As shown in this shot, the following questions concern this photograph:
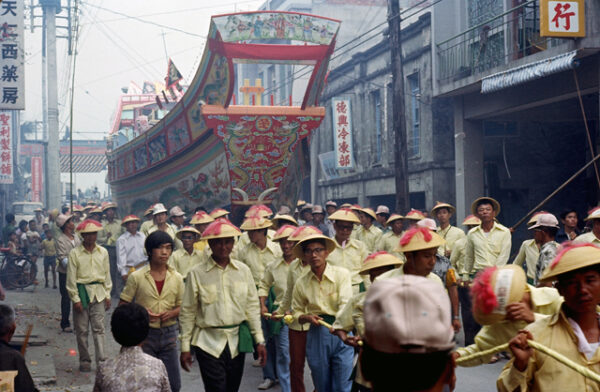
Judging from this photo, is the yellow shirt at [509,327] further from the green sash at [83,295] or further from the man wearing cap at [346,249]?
the green sash at [83,295]

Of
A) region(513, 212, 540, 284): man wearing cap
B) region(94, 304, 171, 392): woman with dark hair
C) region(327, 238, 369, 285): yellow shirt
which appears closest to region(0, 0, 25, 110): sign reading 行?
region(327, 238, 369, 285): yellow shirt

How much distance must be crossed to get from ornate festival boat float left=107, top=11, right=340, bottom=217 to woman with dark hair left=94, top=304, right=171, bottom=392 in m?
9.24

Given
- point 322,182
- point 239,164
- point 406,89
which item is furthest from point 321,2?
point 239,164

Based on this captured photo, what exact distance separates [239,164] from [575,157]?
9.41m

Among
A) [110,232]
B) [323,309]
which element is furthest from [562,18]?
[110,232]

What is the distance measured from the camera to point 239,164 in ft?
46.8

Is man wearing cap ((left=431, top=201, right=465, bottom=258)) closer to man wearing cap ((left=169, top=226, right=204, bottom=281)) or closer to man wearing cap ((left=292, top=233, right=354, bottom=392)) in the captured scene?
man wearing cap ((left=169, top=226, right=204, bottom=281))

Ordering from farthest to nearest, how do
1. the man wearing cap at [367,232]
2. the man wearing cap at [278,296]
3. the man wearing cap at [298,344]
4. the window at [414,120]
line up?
the window at [414,120] < the man wearing cap at [367,232] < the man wearing cap at [278,296] < the man wearing cap at [298,344]

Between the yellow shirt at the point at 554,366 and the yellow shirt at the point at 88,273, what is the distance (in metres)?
6.57

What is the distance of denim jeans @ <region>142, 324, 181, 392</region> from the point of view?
19.3ft

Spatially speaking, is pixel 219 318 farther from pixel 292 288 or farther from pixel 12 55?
pixel 12 55

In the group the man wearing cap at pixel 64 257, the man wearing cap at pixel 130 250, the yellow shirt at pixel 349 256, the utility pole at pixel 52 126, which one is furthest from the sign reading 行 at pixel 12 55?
the utility pole at pixel 52 126

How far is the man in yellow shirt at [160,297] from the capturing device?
593 centimetres

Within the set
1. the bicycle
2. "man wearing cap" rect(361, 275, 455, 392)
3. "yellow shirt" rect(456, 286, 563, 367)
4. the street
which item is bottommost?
the street
